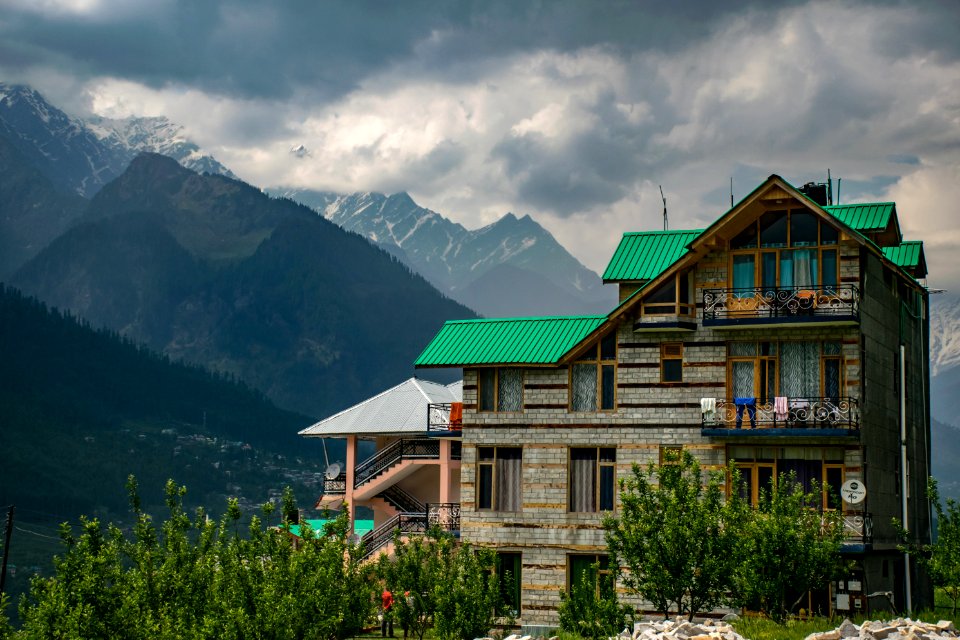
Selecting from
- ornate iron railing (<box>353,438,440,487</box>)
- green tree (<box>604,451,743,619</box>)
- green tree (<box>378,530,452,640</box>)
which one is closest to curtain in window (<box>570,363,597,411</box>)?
green tree (<box>604,451,743,619</box>)

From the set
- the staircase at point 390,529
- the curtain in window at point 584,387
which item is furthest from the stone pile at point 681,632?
the staircase at point 390,529

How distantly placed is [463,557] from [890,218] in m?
22.1

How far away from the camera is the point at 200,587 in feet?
107

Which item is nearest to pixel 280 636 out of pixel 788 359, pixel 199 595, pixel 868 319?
pixel 199 595

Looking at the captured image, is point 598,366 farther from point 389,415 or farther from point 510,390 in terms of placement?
point 389,415

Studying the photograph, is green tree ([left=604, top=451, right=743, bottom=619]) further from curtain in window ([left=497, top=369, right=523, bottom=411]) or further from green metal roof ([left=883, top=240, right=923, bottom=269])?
green metal roof ([left=883, top=240, right=923, bottom=269])

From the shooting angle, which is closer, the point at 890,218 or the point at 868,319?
the point at 868,319

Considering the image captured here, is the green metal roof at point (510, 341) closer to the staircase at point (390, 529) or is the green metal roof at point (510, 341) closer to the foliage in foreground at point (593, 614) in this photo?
the staircase at point (390, 529)

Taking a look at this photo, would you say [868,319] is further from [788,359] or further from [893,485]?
[893,485]

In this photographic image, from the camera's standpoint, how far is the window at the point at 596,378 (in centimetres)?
4731

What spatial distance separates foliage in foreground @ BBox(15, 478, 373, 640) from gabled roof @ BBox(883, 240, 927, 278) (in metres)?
29.3

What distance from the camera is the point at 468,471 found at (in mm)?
48906

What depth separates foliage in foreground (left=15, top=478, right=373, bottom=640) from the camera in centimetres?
2998

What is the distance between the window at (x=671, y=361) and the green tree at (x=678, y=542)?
7.56 metres
